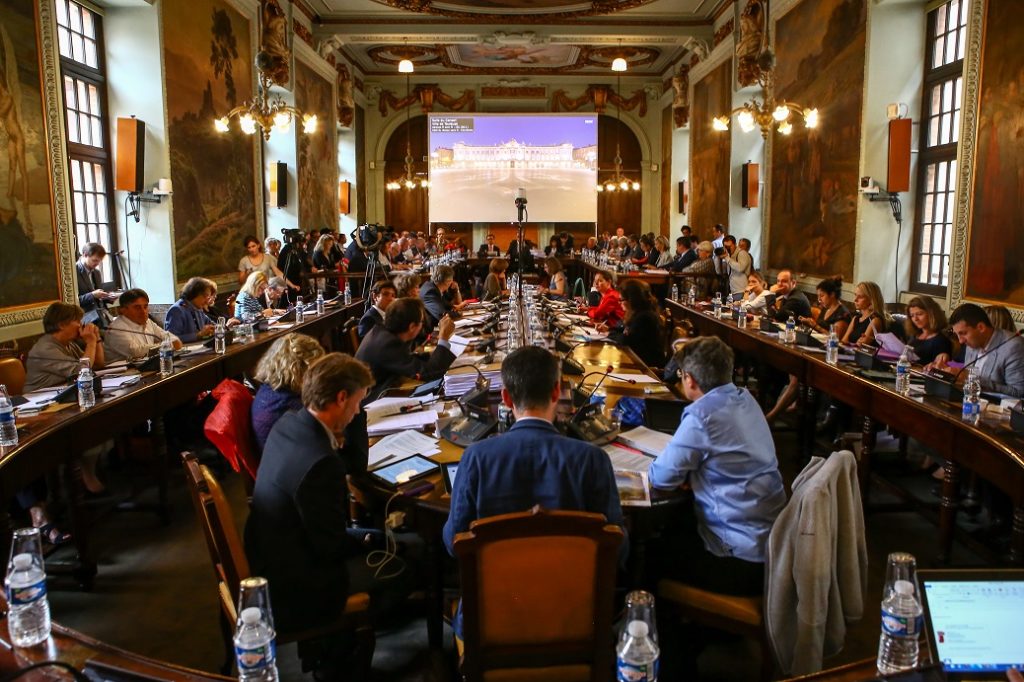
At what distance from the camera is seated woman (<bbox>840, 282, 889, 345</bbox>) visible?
20.5 feet

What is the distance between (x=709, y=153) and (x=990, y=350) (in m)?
11.2

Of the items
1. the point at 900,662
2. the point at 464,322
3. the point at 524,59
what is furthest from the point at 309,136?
the point at 900,662

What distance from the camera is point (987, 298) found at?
22.2 ft

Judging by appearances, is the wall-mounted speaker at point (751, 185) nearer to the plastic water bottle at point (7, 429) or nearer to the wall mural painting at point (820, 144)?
the wall mural painting at point (820, 144)

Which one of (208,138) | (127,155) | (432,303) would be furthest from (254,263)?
(432,303)

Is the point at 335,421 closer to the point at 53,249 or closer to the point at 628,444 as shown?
the point at 628,444

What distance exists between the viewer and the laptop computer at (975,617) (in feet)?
4.59

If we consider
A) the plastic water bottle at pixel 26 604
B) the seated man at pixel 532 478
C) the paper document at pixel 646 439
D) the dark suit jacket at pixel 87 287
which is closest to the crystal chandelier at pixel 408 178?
the dark suit jacket at pixel 87 287

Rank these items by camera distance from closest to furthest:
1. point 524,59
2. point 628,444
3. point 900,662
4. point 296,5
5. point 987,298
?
point 900,662 → point 628,444 → point 987,298 → point 296,5 → point 524,59

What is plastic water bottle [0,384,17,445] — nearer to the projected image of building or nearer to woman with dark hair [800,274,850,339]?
woman with dark hair [800,274,850,339]

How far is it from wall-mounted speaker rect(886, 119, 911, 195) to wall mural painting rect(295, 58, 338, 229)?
9426 mm

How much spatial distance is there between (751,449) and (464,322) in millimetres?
5145

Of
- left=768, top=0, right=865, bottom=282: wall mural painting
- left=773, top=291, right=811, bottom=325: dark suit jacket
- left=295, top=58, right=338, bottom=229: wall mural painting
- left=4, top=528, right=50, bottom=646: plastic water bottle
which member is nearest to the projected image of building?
left=295, top=58, right=338, bottom=229: wall mural painting

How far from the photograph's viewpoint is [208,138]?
995cm
